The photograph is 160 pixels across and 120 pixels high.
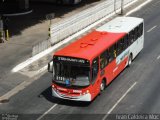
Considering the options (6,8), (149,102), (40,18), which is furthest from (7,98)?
(6,8)

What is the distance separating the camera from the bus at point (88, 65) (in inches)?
889

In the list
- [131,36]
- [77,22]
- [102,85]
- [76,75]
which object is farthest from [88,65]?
[77,22]

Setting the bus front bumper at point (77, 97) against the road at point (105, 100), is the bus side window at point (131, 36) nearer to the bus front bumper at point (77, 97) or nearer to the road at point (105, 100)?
the road at point (105, 100)

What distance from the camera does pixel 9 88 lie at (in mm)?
26422

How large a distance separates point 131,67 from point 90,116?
846cm

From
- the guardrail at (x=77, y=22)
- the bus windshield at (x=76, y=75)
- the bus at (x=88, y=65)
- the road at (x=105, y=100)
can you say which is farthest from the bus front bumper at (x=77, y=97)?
the guardrail at (x=77, y=22)

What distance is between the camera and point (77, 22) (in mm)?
39500

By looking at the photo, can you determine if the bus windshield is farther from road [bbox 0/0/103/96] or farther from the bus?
road [bbox 0/0/103/96]

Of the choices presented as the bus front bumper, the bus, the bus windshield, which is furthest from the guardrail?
the bus windshield

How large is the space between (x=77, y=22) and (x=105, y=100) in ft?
54.6

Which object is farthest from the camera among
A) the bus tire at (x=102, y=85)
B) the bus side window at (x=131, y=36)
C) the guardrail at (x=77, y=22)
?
the guardrail at (x=77, y=22)

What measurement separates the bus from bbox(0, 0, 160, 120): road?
23.1 inches

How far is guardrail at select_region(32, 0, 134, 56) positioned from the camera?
115 ft

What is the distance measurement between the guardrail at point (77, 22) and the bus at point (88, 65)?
7.82m
